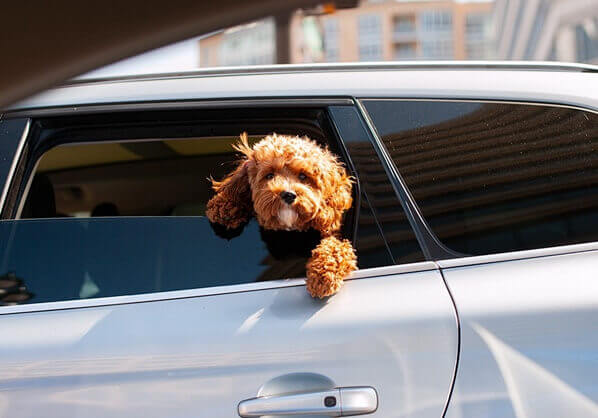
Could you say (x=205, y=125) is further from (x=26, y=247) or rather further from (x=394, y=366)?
(x=394, y=366)

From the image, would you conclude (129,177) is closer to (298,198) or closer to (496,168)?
(298,198)

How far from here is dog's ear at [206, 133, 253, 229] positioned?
198 cm

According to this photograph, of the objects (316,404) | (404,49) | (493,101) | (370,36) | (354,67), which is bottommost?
(316,404)

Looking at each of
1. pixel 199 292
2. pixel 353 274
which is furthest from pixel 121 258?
pixel 353 274

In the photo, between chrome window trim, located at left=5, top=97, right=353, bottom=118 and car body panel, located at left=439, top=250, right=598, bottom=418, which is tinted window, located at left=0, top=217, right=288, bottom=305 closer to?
chrome window trim, located at left=5, top=97, right=353, bottom=118

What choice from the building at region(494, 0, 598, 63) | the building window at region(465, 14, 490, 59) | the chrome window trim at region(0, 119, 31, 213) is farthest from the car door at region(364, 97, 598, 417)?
the building window at region(465, 14, 490, 59)

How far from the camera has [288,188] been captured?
1837mm

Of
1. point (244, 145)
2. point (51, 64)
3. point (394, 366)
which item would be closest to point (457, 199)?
point (394, 366)

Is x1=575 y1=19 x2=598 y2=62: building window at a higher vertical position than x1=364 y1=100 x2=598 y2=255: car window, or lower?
higher

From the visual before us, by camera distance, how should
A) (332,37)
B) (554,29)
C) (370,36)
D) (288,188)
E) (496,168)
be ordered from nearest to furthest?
1. (288,188)
2. (496,168)
3. (554,29)
4. (332,37)
5. (370,36)

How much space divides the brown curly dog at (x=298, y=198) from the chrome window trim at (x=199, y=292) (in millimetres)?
65

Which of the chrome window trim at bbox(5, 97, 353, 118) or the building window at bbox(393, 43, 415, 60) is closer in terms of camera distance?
the chrome window trim at bbox(5, 97, 353, 118)

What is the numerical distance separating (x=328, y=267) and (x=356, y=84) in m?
0.61

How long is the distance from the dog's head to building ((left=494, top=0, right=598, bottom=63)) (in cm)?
1684
